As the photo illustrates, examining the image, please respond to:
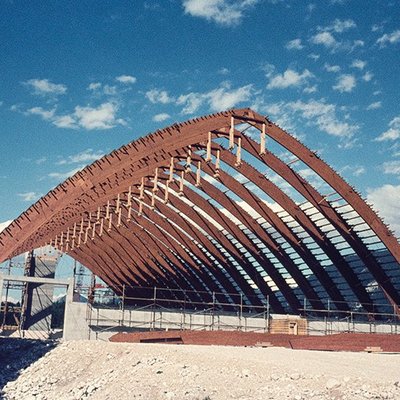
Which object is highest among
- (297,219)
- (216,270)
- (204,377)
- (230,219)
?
(230,219)

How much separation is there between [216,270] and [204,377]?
25988mm

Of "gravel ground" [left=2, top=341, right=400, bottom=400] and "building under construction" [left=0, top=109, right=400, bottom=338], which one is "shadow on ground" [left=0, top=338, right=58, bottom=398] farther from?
"building under construction" [left=0, top=109, right=400, bottom=338]

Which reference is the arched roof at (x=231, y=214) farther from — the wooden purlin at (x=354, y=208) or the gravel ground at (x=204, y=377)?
the gravel ground at (x=204, y=377)

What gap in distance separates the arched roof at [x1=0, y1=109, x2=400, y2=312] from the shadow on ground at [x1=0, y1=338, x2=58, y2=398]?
639 cm

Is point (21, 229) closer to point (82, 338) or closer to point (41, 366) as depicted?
point (41, 366)

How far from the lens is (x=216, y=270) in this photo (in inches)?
1797

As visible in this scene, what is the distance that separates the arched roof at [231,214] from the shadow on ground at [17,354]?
6.39 meters

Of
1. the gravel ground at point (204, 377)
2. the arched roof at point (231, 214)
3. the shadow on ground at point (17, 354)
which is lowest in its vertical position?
the shadow on ground at point (17, 354)

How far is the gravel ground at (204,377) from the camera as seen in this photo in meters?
17.7

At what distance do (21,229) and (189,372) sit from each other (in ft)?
31.2

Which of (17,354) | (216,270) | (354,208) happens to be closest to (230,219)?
Answer: (216,270)

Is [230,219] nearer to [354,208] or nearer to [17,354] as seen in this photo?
[354,208]

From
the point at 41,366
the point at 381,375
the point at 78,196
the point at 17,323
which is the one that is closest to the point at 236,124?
the point at 78,196

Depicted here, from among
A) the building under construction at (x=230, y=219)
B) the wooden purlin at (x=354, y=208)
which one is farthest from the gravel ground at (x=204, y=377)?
the wooden purlin at (x=354, y=208)
